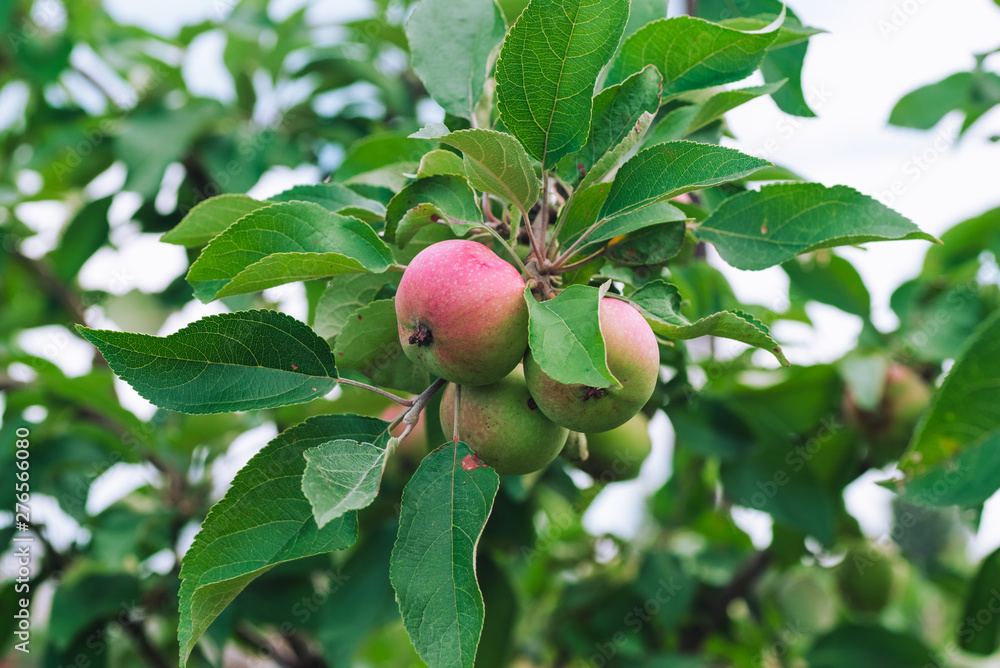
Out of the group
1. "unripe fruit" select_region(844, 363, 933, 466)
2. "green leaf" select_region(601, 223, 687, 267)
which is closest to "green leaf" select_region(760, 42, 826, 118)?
"green leaf" select_region(601, 223, 687, 267)

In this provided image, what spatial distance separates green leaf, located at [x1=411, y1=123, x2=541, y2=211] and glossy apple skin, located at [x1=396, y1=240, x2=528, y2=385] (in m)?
0.07

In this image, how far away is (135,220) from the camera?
1821 millimetres

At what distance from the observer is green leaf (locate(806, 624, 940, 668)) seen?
168 cm

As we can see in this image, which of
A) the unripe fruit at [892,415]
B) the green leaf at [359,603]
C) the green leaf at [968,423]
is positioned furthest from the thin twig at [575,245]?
the unripe fruit at [892,415]

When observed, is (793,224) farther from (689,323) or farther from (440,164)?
A: (440,164)

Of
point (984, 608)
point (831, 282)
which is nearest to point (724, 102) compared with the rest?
point (831, 282)

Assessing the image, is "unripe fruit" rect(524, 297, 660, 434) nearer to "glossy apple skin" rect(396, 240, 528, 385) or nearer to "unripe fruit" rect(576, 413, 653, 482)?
"glossy apple skin" rect(396, 240, 528, 385)

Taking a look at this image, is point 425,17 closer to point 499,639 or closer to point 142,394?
point 142,394

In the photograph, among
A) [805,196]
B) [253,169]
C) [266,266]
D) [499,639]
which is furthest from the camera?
[253,169]

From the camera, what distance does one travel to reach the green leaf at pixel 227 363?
2.34ft

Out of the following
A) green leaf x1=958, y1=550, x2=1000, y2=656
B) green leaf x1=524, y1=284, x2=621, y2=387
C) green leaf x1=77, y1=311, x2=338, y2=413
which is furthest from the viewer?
green leaf x1=958, y1=550, x2=1000, y2=656

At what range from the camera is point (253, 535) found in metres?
0.72

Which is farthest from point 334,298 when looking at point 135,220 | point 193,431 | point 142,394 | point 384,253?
point 135,220

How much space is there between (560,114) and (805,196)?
11.9 inches
